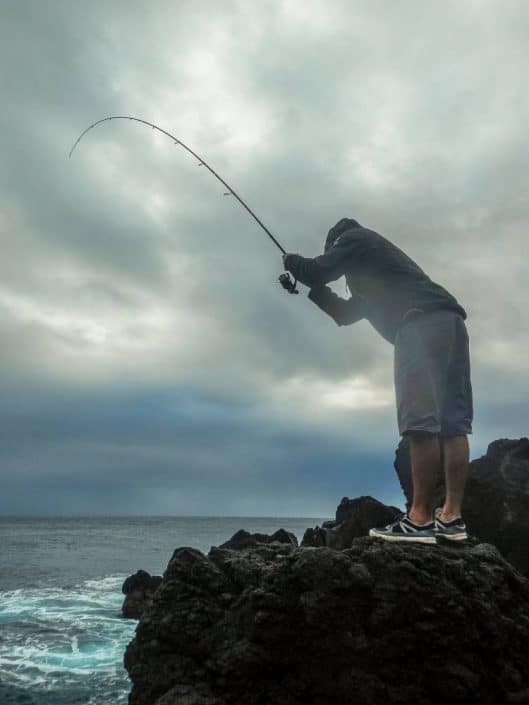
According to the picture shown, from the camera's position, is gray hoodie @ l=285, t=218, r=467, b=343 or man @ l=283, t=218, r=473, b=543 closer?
man @ l=283, t=218, r=473, b=543

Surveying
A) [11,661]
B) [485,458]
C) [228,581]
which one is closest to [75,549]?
[11,661]

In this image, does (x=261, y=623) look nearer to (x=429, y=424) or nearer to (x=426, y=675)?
(x=426, y=675)

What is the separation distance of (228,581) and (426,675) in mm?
1495

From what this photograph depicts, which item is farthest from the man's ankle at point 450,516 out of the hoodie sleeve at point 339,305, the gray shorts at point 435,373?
the hoodie sleeve at point 339,305

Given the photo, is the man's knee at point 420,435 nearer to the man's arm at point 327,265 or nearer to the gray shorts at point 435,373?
the gray shorts at point 435,373

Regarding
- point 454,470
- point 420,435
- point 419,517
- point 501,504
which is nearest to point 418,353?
point 420,435

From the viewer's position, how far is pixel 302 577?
159 inches

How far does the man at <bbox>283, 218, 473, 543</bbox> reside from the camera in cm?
448

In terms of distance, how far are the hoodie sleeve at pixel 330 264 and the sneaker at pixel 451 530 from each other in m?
2.22

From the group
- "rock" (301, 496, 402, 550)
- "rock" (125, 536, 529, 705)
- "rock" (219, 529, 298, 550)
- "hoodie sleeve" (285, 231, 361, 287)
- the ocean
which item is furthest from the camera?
"rock" (219, 529, 298, 550)

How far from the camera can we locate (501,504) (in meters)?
14.7

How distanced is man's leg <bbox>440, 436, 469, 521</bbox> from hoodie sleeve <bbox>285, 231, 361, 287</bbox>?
1.66 meters

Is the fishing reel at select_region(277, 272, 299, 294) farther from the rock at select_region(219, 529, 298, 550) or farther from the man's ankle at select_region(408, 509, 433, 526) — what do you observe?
the rock at select_region(219, 529, 298, 550)

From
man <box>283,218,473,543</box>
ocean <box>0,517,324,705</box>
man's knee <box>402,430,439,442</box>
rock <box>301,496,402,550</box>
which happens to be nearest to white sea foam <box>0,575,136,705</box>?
ocean <box>0,517,324,705</box>
